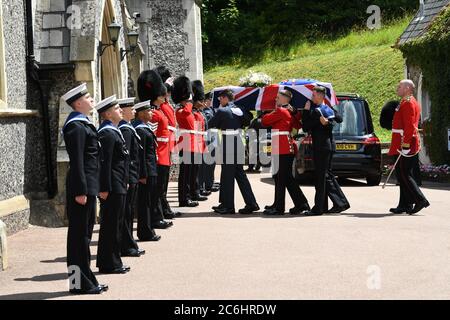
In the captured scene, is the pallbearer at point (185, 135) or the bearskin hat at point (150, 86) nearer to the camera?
the bearskin hat at point (150, 86)

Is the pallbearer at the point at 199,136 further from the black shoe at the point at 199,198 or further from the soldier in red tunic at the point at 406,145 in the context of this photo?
the soldier in red tunic at the point at 406,145

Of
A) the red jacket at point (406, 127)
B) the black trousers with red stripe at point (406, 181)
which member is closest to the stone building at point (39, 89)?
the red jacket at point (406, 127)

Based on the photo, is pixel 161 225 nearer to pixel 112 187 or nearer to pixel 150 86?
pixel 150 86

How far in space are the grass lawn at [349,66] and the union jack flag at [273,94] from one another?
1434 cm

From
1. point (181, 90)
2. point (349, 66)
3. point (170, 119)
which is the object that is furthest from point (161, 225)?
point (349, 66)

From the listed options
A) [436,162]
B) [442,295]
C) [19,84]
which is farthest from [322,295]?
[436,162]

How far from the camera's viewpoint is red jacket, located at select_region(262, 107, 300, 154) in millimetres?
13664

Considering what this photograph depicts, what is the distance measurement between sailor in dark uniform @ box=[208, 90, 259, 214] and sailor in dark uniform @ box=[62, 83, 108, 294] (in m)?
6.20

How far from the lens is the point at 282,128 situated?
13.7 m

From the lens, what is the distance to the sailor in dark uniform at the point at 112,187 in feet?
27.7

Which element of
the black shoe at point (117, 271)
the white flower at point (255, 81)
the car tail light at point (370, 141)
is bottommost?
the black shoe at point (117, 271)

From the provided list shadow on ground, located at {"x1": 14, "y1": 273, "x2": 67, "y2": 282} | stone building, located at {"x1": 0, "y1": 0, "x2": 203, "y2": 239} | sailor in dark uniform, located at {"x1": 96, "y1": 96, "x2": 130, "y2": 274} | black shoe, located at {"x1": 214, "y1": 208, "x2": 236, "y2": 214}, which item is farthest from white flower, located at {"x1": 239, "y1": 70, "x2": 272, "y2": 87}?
shadow on ground, located at {"x1": 14, "y1": 273, "x2": 67, "y2": 282}
